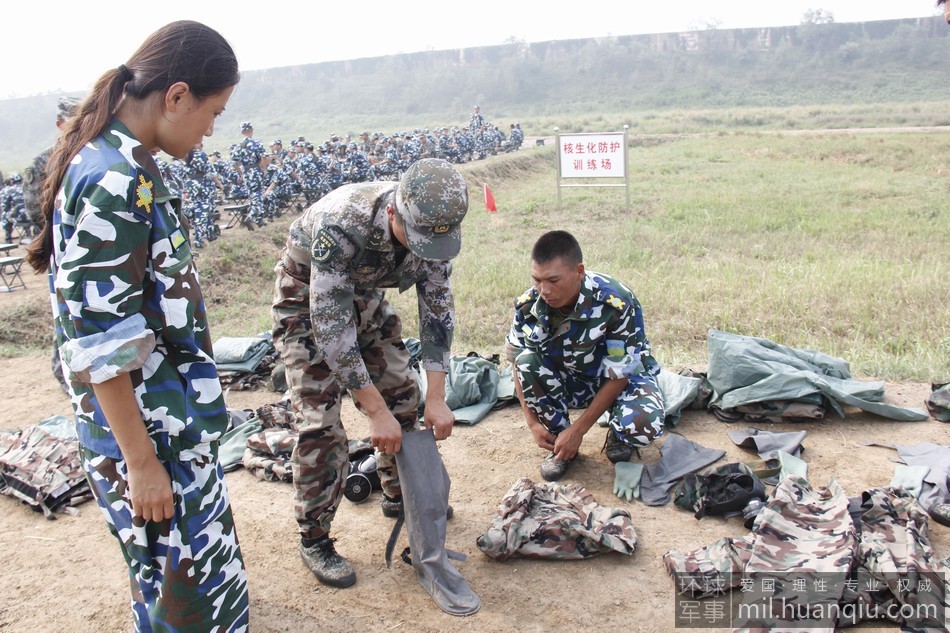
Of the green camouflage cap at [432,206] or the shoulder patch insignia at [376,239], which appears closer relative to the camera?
the green camouflage cap at [432,206]

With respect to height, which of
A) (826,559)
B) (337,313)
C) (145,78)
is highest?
(145,78)

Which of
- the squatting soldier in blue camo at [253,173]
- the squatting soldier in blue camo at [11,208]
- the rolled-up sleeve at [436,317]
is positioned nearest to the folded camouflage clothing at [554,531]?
the rolled-up sleeve at [436,317]

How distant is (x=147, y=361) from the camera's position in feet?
5.22

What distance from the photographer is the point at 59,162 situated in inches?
59.1

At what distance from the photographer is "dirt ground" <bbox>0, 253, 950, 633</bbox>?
246 cm

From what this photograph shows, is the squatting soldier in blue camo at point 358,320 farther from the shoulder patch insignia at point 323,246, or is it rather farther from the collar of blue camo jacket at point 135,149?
the collar of blue camo jacket at point 135,149

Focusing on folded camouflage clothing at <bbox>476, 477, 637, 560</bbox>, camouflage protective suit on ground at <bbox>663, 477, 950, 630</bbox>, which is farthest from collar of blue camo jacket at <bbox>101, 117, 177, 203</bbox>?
camouflage protective suit on ground at <bbox>663, 477, 950, 630</bbox>

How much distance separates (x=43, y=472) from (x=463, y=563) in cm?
208

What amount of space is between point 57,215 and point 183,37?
1.53 feet

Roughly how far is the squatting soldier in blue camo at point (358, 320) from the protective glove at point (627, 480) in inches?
39.8

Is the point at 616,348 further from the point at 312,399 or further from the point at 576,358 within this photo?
the point at 312,399

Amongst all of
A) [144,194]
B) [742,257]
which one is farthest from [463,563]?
[742,257]

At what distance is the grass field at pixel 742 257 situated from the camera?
5.56 metres

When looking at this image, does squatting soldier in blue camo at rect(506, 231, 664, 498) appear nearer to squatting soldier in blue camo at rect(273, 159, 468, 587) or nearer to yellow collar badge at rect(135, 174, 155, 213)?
squatting soldier in blue camo at rect(273, 159, 468, 587)
